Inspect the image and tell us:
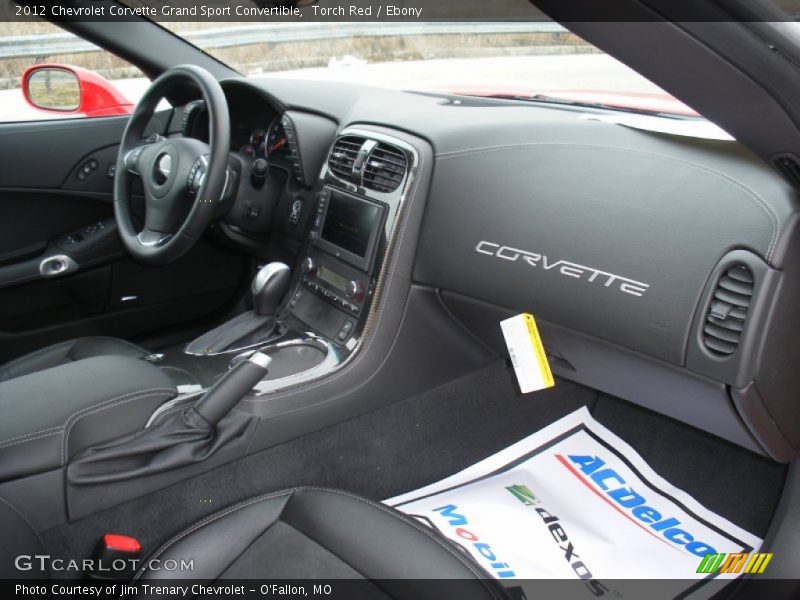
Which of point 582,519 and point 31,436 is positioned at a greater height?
point 31,436

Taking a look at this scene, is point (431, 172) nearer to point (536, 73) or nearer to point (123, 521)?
point (536, 73)

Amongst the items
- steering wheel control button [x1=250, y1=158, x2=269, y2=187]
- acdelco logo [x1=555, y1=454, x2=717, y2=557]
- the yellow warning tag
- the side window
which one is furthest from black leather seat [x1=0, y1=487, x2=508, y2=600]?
the side window

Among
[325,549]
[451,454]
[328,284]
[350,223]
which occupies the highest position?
[350,223]

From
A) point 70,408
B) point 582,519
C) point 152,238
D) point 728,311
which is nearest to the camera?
point 728,311

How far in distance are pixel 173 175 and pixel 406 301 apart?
0.61 metres

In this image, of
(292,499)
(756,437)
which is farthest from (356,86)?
(756,437)

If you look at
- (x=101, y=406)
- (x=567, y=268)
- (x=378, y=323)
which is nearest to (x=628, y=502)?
(x=567, y=268)

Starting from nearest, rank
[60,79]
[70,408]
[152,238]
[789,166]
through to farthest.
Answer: [789,166] → [70,408] → [152,238] → [60,79]

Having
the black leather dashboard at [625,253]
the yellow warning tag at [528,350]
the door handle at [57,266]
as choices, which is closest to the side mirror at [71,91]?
the door handle at [57,266]

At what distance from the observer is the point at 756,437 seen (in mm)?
1238

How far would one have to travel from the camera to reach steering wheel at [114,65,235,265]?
1.59m

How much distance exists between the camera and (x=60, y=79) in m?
2.31

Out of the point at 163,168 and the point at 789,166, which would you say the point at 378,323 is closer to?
the point at 163,168

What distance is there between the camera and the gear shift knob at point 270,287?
5.90 ft
